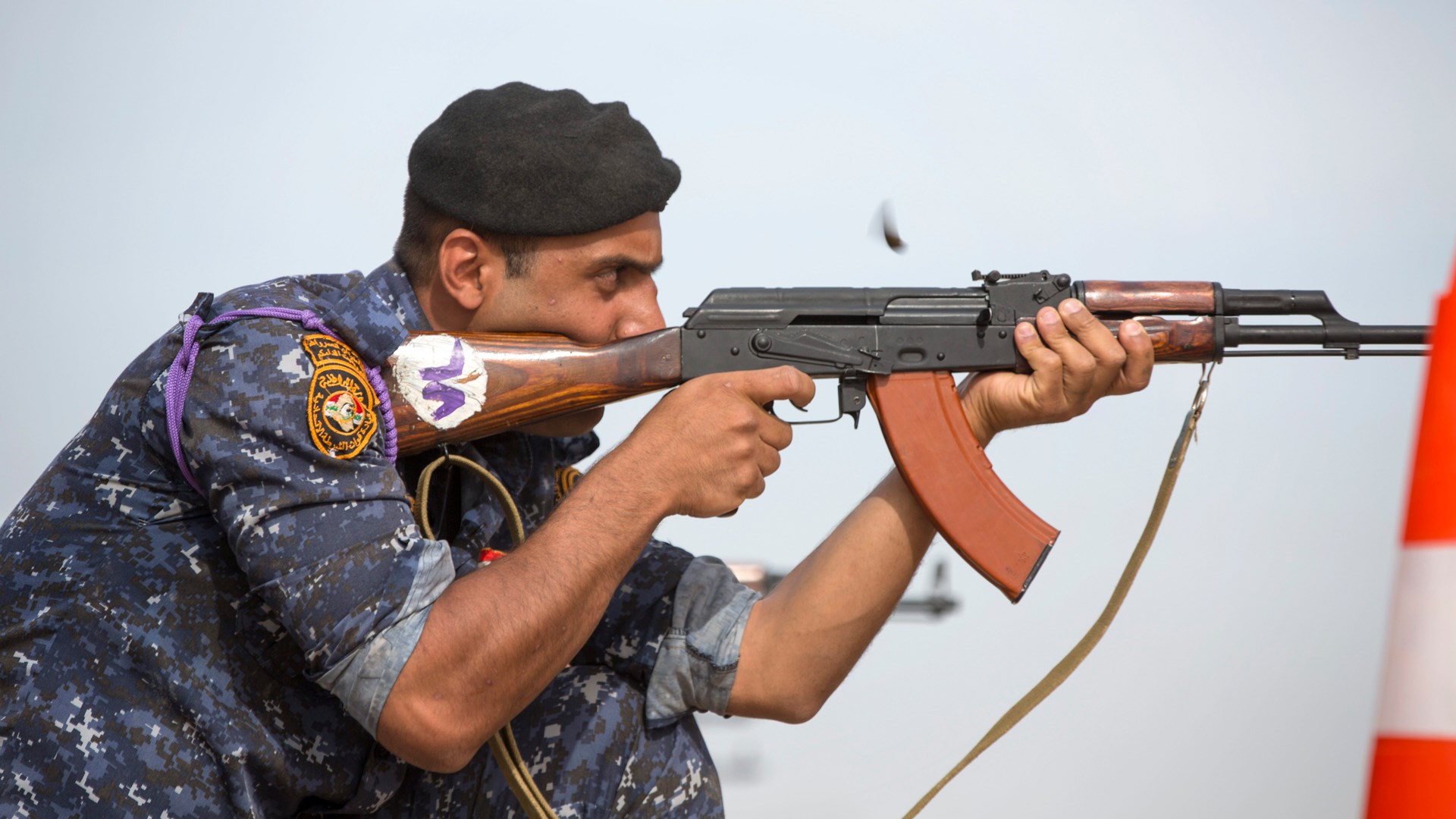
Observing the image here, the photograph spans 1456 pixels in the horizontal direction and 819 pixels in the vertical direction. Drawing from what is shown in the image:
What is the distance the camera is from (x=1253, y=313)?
1.94 m

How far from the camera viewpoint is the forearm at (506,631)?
151 centimetres

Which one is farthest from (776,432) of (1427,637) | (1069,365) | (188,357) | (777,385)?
(1427,637)

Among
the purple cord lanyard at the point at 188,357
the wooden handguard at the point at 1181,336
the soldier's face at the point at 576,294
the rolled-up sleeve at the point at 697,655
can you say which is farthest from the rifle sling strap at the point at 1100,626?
the purple cord lanyard at the point at 188,357

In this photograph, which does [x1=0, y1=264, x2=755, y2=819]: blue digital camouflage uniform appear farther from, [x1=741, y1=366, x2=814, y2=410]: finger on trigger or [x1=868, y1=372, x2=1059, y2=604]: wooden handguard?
[x1=868, y1=372, x2=1059, y2=604]: wooden handguard

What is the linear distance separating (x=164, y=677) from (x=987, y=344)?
1.22m

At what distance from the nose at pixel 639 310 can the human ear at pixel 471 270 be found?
19 centimetres

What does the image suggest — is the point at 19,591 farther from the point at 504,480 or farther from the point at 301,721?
the point at 504,480

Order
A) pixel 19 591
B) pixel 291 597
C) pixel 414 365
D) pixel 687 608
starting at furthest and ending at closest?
pixel 687 608 → pixel 414 365 → pixel 19 591 → pixel 291 597

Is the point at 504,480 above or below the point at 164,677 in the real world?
above

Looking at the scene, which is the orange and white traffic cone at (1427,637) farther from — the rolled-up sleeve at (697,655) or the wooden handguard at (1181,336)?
the rolled-up sleeve at (697,655)

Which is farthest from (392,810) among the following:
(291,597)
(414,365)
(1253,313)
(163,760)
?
(1253,313)

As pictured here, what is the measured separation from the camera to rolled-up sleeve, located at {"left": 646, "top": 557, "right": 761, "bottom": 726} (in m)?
1.96

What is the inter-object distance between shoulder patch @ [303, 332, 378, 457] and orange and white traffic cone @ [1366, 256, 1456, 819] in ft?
3.82

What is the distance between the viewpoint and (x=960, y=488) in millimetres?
1926
